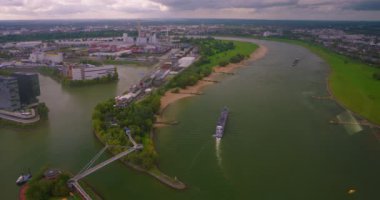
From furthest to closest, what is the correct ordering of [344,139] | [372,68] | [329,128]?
[372,68]
[329,128]
[344,139]

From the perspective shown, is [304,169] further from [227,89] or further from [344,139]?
[227,89]

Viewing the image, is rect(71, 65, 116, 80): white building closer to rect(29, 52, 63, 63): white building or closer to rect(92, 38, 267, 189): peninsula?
rect(92, 38, 267, 189): peninsula

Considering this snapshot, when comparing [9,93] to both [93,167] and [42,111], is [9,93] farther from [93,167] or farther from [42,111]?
[93,167]

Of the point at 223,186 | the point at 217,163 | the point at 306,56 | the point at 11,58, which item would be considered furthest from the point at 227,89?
the point at 11,58

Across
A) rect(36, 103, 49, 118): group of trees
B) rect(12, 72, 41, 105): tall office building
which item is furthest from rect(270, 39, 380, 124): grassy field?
rect(12, 72, 41, 105): tall office building

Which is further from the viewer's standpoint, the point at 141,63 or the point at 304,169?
the point at 141,63

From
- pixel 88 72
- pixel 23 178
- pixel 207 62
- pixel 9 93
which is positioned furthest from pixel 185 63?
pixel 23 178

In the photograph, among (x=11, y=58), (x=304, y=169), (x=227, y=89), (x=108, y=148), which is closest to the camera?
(x=304, y=169)
